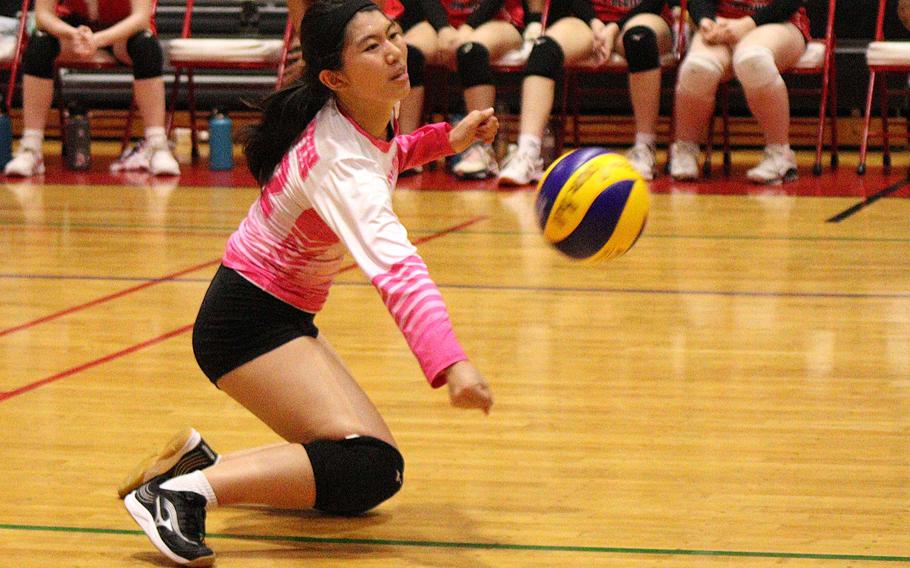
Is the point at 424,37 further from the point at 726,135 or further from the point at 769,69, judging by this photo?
the point at 769,69

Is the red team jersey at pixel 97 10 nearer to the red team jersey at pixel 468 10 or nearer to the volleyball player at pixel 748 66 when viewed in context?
the red team jersey at pixel 468 10

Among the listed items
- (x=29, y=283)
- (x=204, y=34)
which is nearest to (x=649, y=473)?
(x=29, y=283)

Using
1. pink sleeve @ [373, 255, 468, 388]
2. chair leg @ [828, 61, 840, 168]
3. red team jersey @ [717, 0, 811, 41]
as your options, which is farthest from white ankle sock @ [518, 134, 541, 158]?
pink sleeve @ [373, 255, 468, 388]

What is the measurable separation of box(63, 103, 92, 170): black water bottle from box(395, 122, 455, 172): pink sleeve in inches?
216

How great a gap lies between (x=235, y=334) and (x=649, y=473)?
81 centimetres

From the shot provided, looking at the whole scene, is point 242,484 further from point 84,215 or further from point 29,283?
point 84,215

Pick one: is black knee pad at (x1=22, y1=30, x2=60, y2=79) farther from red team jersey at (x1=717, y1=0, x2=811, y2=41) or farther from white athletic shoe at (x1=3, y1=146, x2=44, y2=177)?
red team jersey at (x1=717, y1=0, x2=811, y2=41)

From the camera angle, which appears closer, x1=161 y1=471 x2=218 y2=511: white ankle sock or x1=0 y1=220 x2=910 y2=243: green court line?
x1=161 y1=471 x2=218 y2=511: white ankle sock

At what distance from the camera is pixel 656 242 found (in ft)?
17.5

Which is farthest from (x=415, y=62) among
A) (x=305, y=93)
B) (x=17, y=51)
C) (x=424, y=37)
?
(x=305, y=93)

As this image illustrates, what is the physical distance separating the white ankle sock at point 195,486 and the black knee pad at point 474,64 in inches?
202

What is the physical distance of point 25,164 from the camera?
24.2 ft

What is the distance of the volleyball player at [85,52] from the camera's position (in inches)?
286

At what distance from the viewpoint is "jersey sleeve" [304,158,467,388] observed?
1.98 meters
